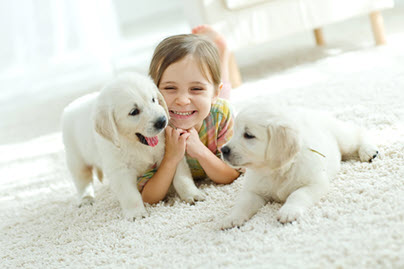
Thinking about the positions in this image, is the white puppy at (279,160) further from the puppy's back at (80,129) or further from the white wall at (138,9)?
the white wall at (138,9)

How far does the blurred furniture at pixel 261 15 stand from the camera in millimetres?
3381

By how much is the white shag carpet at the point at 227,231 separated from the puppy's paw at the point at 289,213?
0.02 metres

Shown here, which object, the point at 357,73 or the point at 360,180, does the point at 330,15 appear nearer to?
the point at 357,73

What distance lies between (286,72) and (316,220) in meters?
2.30

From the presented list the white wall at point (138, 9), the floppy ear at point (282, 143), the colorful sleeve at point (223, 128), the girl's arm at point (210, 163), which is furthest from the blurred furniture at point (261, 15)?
the white wall at point (138, 9)

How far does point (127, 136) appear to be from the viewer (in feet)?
5.81

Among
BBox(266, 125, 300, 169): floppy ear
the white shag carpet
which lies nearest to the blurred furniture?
the white shag carpet

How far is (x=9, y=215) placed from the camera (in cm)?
208

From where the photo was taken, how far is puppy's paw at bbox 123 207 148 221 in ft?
5.64

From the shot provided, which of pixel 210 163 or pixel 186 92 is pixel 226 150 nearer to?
pixel 210 163

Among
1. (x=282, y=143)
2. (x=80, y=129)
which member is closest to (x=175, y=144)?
(x=80, y=129)

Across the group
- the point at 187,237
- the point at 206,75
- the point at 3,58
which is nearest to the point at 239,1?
the point at 206,75

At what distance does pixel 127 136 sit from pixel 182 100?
0.89 feet

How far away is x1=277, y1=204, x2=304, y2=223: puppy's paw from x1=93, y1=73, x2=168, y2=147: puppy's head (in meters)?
0.55
